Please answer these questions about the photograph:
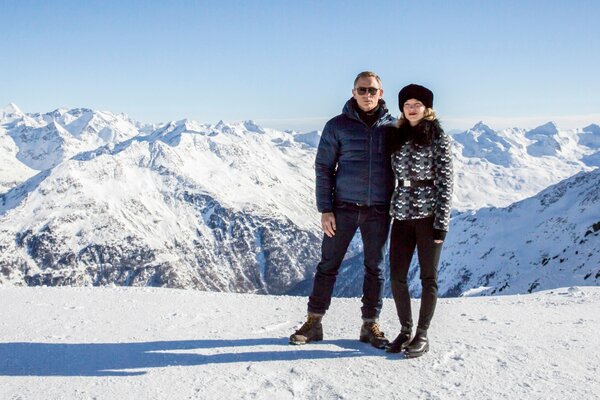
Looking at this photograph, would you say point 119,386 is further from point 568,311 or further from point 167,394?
point 568,311

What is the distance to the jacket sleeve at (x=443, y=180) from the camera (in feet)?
21.4

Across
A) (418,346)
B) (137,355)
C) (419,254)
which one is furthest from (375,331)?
(137,355)

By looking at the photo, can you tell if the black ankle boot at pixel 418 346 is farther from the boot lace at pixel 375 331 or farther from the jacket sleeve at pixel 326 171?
the jacket sleeve at pixel 326 171

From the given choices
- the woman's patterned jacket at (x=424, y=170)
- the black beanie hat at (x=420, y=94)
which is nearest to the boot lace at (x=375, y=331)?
the woman's patterned jacket at (x=424, y=170)

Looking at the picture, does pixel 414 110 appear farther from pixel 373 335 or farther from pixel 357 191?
pixel 373 335

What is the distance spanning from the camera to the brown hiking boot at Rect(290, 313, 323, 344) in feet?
24.8

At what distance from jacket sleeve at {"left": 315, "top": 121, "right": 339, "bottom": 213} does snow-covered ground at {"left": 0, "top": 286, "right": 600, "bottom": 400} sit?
2243 millimetres

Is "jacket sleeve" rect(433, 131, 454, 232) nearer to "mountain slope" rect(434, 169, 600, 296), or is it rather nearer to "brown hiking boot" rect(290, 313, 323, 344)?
"brown hiking boot" rect(290, 313, 323, 344)

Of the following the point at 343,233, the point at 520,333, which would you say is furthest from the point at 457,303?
the point at 343,233

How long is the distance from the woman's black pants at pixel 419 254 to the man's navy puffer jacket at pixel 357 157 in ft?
1.87

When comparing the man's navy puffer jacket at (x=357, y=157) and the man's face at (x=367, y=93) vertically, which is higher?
the man's face at (x=367, y=93)

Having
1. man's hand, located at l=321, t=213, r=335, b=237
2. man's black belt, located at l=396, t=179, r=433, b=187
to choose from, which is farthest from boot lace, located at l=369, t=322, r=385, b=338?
man's black belt, located at l=396, t=179, r=433, b=187

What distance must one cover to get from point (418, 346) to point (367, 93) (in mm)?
3680

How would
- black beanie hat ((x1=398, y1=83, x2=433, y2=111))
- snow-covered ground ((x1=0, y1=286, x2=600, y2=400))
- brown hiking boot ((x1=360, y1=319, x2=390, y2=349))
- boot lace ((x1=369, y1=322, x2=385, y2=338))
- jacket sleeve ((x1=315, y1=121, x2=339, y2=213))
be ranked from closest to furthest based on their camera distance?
1. snow-covered ground ((x1=0, y1=286, x2=600, y2=400))
2. black beanie hat ((x1=398, y1=83, x2=433, y2=111))
3. jacket sleeve ((x1=315, y1=121, x2=339, y2=213))
4. brown hiking boot ((x1=360, y1=319, x2=390, y2=349))
5. boot lace ((x1=369, y1=322, x2=385, y2=338))
